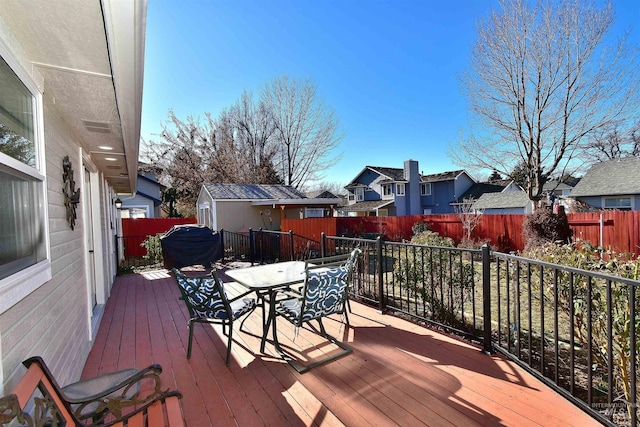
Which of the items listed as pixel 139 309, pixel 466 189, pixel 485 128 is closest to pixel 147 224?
pixel 139 309

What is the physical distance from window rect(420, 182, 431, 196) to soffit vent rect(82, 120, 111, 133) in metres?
24.8

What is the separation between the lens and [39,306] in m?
1.77

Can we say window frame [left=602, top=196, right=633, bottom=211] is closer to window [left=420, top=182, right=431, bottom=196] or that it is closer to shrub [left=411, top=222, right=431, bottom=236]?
shrub [left=411, top=222, right=431, bottom=236]

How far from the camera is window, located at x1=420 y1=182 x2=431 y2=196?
84.0ft

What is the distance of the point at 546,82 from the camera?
11938 millimetres

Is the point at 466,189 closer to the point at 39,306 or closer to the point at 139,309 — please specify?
the point at 139,309

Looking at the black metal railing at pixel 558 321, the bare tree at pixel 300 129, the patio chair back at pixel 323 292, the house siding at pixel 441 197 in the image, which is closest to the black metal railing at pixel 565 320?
the black metal railing at pixel 558 321

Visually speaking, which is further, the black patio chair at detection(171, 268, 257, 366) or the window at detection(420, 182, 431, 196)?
the window at detection(420, 182, 431, 196)

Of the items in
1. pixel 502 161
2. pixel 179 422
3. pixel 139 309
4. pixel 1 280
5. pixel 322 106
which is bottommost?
pixel 139 309

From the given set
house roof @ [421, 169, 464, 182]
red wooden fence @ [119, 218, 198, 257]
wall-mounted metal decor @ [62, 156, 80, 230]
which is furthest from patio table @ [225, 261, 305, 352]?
house roof @ [421, 169, 464, 182]

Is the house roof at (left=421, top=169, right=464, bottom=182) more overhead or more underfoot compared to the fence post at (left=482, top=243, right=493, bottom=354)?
more overhead

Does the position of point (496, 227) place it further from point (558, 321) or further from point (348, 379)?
point (348, 379)

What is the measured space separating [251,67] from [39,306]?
12.6 meters

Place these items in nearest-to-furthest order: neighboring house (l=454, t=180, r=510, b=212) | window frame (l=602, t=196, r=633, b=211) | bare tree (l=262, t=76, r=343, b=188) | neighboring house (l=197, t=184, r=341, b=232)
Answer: neighboring house (l=197, t=184, r=341, b=232) → window frame (l=602, t=196, r=633, b=211) → bare tree (l=262, t=76, r=343, b=188) → neighboring house (l=454, t=180, r=510, b=212)
